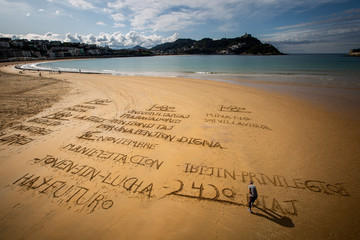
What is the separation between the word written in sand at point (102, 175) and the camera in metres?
4.79

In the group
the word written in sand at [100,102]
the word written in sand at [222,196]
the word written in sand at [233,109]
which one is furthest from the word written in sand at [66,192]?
the word written in sand at [233,109]

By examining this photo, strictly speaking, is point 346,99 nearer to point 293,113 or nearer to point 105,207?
point 293,113

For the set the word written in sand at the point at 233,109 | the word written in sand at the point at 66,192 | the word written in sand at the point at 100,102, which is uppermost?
the word written in sand at the point at 100,102

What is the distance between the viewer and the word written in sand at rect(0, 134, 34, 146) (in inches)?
279

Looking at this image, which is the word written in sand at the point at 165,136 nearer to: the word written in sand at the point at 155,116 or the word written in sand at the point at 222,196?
the word written in sand at the point at 155,116

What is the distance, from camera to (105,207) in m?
4.24

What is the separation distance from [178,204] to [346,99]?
16914mm

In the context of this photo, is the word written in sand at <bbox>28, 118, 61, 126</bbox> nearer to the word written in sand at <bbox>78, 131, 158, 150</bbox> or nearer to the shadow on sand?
the word written in sand at <bbox>78, 131, 158, 150</bbox>

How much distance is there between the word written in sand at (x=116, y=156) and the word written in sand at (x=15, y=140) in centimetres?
222

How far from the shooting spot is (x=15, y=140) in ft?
23.8

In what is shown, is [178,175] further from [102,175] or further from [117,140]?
[117,140]

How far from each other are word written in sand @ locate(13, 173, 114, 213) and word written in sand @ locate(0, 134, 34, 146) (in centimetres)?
283

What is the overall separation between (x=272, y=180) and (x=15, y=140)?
11.1 meters

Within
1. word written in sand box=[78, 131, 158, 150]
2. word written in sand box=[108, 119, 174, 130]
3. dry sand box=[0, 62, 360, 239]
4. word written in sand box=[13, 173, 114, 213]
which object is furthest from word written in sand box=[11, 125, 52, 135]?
word written in sand box=[13, 173, 114, 213]
